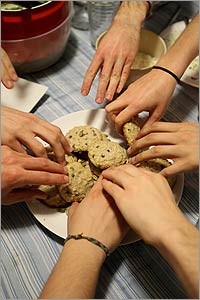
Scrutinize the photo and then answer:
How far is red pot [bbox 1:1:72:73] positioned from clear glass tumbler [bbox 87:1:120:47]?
105 mm

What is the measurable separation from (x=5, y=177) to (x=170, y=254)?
36cm

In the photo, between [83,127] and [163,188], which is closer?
[163,188]

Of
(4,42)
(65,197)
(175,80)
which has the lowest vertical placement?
(65,197)

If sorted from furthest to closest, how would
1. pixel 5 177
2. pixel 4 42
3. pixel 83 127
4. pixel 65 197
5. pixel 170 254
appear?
pixel 4 42 → pixel 83 127 → pixel 65 197 → pixel 5 177 → pixel 170 254

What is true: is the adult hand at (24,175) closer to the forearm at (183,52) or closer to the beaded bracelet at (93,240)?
the beaded bracelet at (93,240)

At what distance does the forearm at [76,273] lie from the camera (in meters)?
0.75

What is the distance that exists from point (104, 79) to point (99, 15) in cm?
43

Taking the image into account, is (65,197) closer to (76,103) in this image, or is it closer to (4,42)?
(76,103)

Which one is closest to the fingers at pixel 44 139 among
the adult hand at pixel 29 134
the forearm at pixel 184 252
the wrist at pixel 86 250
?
the adult hand at pixel 29 134

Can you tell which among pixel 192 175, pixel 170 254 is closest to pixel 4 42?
pixel 192 175

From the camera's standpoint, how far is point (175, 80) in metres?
1.05

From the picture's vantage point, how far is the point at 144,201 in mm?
776

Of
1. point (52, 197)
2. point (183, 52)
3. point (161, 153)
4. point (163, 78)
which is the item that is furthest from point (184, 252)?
point (183, 52)

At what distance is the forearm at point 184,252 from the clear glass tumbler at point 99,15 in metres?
0.87
